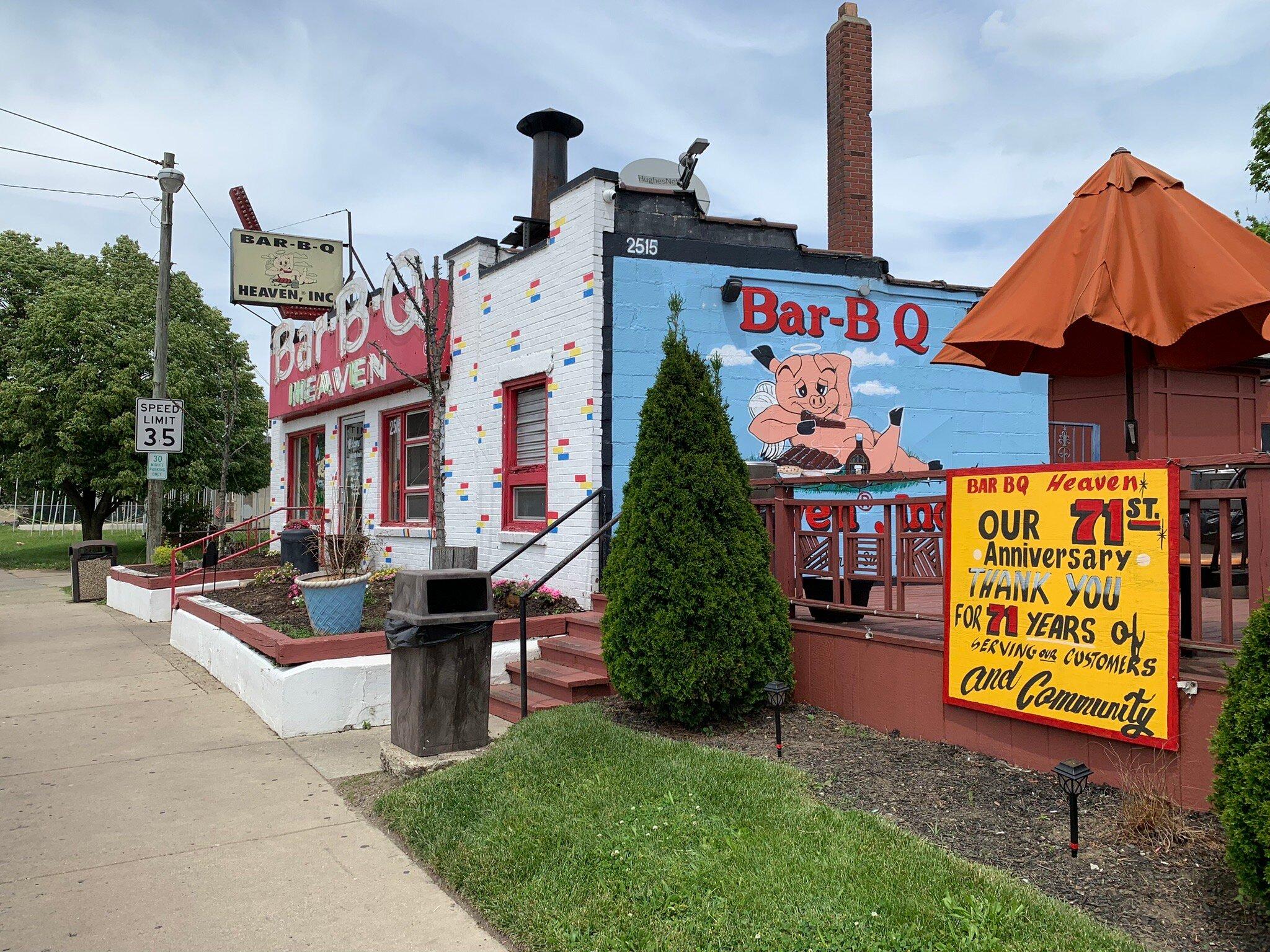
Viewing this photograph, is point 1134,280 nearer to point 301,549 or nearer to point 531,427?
point 531,427

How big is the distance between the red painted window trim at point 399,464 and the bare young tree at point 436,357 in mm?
546

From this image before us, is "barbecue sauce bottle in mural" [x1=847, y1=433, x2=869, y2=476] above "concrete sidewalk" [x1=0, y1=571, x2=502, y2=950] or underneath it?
above

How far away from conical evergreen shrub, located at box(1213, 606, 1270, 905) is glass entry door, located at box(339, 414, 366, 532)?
495 inches

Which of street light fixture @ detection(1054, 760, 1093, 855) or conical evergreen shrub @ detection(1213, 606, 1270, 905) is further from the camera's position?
street light fixture @ detection(1054, 760, 1093, 855)

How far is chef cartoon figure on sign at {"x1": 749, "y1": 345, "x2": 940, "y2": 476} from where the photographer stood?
981cm

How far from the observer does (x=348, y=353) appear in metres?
14.7

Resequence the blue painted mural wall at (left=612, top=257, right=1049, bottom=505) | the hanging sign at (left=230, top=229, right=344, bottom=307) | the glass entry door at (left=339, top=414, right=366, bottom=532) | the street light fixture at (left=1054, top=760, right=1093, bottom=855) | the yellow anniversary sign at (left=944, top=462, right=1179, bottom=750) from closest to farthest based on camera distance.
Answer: the street light fixture at (left=1054, top=760, right=1093, bottom=855)
the yellow anniversary sign at (left=944, top=462, right=1179, bottom=750)
the blue painted mural wall at (left=612, top=257, right=1049, bottom=505)
the glass entry door at (left=339, top=414, right=366, bottom=532)
the hanging sign at (left=230, top=229, right=344, bottom=307)

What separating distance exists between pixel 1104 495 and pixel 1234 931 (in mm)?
1966

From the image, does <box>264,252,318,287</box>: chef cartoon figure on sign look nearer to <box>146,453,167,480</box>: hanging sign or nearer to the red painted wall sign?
the red painted wall sign

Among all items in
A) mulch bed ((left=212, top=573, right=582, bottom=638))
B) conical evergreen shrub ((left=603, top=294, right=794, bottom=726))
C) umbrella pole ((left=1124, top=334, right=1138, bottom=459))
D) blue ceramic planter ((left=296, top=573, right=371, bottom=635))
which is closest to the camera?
umbrella pole ((left=1124, top=334, right=1138, bottom=459))

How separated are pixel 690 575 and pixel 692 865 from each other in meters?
2.14

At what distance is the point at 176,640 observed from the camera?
11.5 metres

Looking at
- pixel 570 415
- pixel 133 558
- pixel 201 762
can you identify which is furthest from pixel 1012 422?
pixel 133 558

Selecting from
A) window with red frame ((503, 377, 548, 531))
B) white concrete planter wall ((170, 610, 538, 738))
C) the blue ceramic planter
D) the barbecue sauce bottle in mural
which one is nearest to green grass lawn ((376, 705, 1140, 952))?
white concrete planter wall ((170, 610, 538, 738))
